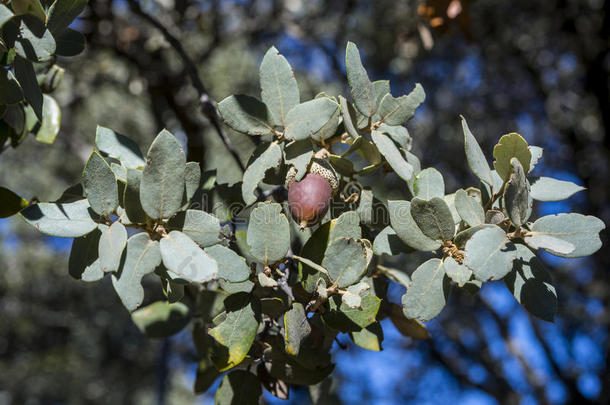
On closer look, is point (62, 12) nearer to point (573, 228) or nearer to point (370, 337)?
point (370, 337)

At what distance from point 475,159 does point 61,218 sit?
64cm

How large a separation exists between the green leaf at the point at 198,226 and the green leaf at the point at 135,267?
0.04 meters

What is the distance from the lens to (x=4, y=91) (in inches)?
34.1

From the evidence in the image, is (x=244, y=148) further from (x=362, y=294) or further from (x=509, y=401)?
(x=362, y=294)

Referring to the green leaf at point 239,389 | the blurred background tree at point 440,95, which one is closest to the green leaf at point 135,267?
the green leaf at point 239,389

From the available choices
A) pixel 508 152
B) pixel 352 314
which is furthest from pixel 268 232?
pixel 508 152

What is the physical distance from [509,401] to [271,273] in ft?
11.3

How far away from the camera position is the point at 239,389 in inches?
40.9

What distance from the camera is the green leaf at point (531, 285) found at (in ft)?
2.66

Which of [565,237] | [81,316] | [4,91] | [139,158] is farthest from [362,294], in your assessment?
[81,316]

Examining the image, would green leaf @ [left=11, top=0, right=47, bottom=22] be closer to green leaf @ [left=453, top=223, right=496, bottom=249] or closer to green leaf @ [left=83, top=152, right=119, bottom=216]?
green leaf @ [left=83, top=152, right=119, bottom=216]

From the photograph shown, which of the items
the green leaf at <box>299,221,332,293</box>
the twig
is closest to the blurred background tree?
the twig

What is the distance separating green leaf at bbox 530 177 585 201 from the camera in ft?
2.97

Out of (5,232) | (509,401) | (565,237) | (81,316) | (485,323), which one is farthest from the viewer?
(5,232)
